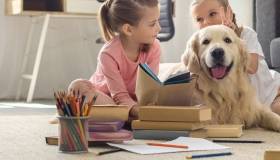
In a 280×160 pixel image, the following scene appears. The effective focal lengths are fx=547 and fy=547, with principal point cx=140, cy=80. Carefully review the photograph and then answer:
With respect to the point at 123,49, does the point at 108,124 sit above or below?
below

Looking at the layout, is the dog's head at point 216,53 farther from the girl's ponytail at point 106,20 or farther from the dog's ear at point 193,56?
the girl's ponytail at point 106,20

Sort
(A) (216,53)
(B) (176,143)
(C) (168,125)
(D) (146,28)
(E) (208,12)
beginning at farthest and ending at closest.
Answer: (E) (208,12) < (D) (146,28) < (A) (216,53) < (C) (168,125) < (B) (176,143)

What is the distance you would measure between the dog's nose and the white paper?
377 millimetres

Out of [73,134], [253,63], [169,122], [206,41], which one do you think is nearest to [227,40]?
[206,41]

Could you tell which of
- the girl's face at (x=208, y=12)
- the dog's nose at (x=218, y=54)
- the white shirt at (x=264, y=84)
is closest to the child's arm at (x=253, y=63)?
the white shirt at (x=264, y=84)

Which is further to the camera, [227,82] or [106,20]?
[106,20]

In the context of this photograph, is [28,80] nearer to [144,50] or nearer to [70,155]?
[144,50]

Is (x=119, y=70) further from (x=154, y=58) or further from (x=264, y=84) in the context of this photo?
(x=264, y=84)

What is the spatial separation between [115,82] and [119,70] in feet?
0.21

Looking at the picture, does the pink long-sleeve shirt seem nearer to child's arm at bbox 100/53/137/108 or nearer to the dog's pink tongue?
child's arm at bbox 100/53/137/108

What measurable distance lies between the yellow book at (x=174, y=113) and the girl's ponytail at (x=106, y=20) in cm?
52

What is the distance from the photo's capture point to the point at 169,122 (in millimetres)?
1729

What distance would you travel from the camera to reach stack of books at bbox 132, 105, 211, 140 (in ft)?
Result: 5.58

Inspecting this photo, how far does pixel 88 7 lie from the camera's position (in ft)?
14.4
